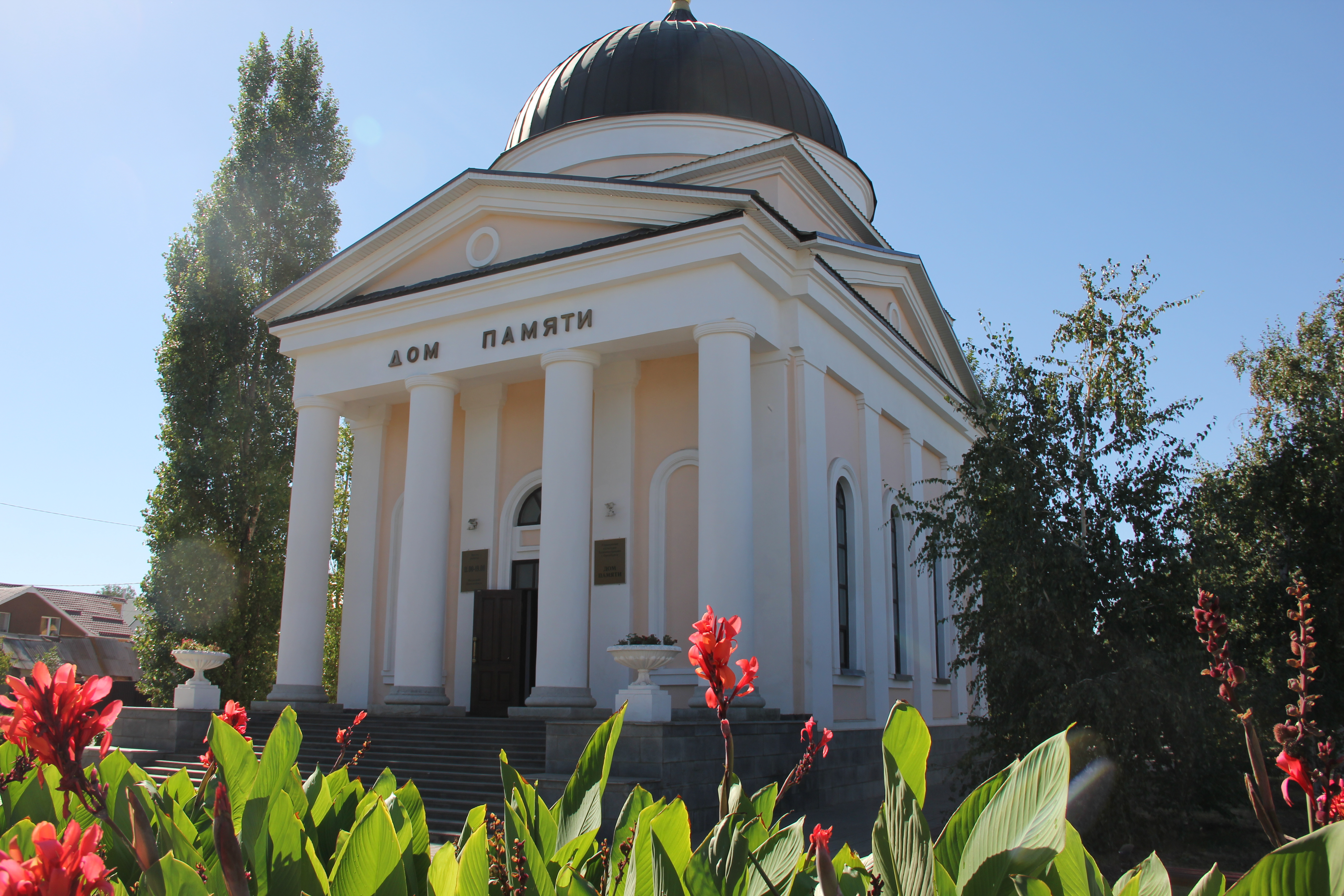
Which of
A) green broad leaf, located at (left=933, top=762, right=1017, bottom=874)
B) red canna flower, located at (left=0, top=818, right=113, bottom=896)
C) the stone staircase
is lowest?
the stone staircase

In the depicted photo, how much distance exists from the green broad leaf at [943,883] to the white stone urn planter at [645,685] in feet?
30.6

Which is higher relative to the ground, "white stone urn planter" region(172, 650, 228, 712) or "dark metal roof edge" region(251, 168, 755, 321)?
"dark metal roof edge" region(251, 168, 755, 321)

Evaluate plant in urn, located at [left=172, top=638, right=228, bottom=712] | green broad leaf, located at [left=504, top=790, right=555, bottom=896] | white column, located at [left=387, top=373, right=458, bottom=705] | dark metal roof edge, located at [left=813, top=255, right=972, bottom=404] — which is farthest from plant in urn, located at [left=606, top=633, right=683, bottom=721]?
green broad leaf, located at [left=504, top=790, right=555, bottom=896]

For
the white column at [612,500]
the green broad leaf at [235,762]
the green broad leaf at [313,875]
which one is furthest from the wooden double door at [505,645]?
the green broad leaf at [313,875]

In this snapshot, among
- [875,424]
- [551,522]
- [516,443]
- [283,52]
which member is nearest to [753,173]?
[875,424]

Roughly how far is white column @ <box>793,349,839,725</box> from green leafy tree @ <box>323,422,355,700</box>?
23.9 m

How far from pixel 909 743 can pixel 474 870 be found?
0.99 meters

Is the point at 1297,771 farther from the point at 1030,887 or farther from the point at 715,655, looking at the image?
the point at 715,655

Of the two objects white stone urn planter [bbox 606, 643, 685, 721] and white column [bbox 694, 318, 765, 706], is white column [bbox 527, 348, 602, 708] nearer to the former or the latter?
white column [bbox 694, 318, 765, 706]

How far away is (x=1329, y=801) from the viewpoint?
2.32 metres

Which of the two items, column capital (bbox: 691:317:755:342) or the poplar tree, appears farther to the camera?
the poplar tree

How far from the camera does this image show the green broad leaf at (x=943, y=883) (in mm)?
1881

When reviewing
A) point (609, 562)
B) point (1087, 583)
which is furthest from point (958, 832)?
point (609, 562)

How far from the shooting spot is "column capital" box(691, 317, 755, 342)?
14.3 metres
